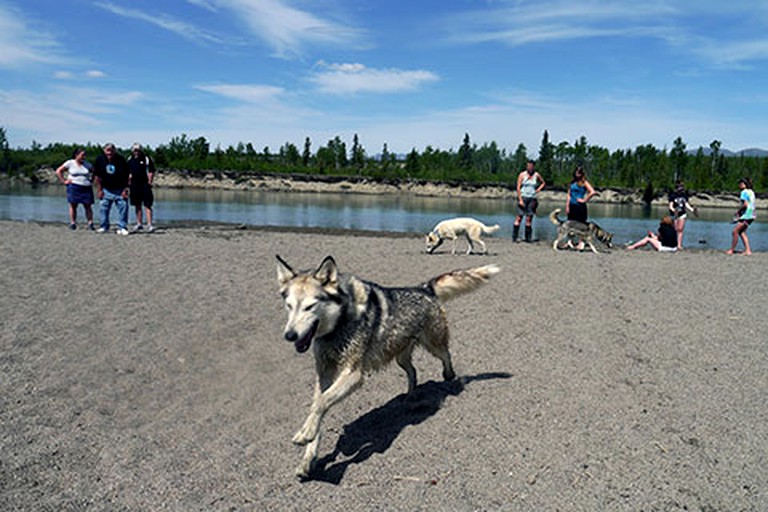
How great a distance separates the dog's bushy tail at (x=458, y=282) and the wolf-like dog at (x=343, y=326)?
33cm

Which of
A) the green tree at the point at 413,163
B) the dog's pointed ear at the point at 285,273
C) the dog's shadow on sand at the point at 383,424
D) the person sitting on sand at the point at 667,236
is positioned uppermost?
the green tree at the point at 413,163

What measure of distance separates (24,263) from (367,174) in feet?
343

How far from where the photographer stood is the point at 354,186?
10794 cm

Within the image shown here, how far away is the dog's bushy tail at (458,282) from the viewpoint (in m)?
6.92

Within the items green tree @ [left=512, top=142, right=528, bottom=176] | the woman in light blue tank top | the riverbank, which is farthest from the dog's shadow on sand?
green tree @ [left=512, top=142, right=528, bottom=176]

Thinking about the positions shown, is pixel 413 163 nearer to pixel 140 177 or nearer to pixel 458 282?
pixel 140 177

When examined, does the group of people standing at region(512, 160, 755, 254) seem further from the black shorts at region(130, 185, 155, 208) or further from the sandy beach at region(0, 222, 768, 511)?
the black shorts at region(130, 185, 155, 208)

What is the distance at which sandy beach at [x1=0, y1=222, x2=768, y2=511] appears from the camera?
4754mm

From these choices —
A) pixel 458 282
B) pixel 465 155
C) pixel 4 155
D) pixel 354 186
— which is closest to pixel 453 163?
pixel 465 155

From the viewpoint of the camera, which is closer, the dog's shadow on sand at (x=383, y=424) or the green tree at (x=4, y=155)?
the dog's shadow on sand at (x=383, y=424)

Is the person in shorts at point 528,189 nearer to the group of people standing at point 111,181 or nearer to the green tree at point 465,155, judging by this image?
the group of people standing at point 111,181

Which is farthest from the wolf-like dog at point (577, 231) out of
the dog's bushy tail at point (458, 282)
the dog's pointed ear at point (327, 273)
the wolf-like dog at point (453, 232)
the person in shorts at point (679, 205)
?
the dog's pointed ear at point (327, 273)

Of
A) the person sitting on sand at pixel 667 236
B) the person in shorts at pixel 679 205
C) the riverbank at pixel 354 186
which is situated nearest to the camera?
the person sitting on sand at pixel 667 236

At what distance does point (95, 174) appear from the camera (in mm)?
17234
